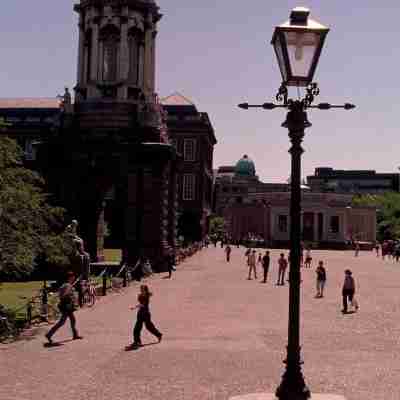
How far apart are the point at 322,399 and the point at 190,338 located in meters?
7.96

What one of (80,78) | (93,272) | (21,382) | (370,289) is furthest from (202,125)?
(21,382)

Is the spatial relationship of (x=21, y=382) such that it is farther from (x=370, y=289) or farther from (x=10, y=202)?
(x=370, y=289)

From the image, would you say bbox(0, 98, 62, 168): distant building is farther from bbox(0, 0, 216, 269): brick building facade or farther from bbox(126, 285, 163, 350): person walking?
bbox(126, 285, 163, 350): person walking

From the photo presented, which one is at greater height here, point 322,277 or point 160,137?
point 160,137

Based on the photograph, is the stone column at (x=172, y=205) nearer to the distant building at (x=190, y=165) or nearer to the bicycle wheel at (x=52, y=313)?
the bicycle wheel at (x=52, y=313)

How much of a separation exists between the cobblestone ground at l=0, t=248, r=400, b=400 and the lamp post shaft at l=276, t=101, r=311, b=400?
2584mm

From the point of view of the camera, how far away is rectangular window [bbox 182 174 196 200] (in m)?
93.8

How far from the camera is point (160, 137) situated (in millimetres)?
44594

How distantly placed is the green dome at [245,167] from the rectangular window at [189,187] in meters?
90.0

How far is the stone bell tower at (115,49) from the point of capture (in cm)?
4556

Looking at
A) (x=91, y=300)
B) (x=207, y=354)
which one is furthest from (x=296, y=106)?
(x=91, y=300)

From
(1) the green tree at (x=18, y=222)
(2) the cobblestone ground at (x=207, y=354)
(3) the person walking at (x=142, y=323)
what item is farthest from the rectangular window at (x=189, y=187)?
(3) the person walking at (x=142, y=323)

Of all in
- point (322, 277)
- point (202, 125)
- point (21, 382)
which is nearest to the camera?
point (21, 382)

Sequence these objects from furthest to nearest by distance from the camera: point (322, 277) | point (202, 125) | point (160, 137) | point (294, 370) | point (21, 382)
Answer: point (202, 125) < point (160, 137) < point (322, 277) < point (21, 382) < point (294, 370)
